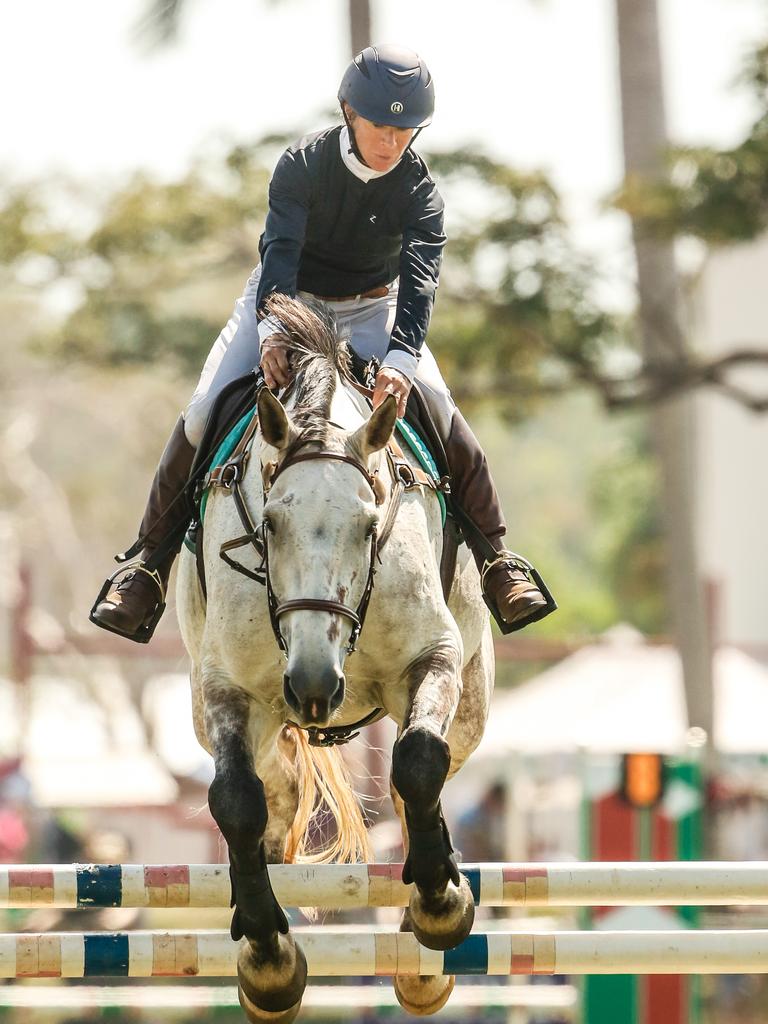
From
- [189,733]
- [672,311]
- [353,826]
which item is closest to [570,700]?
[672,311]

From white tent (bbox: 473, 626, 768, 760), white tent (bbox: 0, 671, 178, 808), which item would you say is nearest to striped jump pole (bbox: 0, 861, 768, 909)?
white tent (bbox: 0, 671, 178, 808)

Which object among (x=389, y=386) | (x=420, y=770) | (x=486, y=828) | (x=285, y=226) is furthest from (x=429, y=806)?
(x=486, y=828)

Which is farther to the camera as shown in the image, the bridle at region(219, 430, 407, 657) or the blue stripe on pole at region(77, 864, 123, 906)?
the blue stripe on pole at region(77, 864, 123, 906)

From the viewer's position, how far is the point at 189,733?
26.2 metres

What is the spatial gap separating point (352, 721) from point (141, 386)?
3350 centimetres

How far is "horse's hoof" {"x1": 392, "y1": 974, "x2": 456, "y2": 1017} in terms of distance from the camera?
5988mm

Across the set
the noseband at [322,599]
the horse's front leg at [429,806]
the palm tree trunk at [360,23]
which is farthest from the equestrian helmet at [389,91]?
the palm tree trunk at [360,23]

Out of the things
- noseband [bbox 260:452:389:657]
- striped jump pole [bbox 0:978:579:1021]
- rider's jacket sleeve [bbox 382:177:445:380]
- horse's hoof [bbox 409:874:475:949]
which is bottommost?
striped jump pole [bbox 0:978:579:1021]

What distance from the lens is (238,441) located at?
5535 mm

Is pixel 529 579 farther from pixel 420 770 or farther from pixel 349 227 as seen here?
pixel 349 227

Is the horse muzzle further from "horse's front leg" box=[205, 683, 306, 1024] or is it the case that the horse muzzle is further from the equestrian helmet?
the equestrian helmet

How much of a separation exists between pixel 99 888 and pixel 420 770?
1305mm

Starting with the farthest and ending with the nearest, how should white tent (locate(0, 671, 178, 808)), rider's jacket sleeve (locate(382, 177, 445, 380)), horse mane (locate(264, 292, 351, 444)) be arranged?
white tent (locate(0, 671, 178, 808))
rider's jacket sleeve (locate(382, 177, 445, 380))
horse mane (locate(264, 292, 351, 444))

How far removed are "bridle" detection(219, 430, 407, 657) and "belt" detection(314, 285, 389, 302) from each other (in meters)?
1.03
